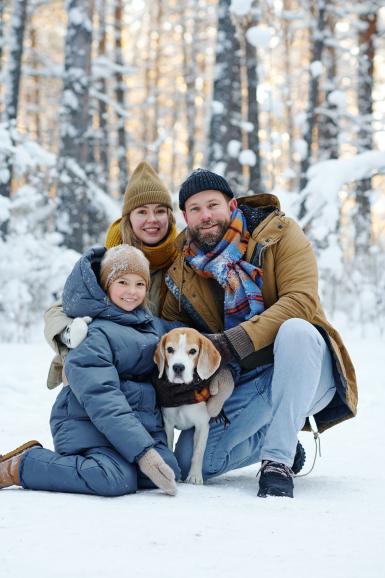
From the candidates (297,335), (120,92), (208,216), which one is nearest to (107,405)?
(297,335)

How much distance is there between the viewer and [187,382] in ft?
12.9

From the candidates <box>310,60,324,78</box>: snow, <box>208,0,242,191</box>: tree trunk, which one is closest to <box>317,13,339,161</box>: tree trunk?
<box>310,60,324,78</box>: snow

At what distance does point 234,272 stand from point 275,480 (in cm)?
111

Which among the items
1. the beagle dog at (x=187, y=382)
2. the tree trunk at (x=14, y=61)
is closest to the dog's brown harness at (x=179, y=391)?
the beagle dog at (x=187, y=382)

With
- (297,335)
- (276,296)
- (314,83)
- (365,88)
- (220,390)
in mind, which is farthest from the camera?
(365,88)

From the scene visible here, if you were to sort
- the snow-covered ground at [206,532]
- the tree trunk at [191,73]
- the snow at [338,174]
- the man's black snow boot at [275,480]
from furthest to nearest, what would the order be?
1. the tree trunk at [191,73]
2. the snow at [338,174]
3. the man's black snow boot at [275,480]
4. the snow-covered ground at [206,532]

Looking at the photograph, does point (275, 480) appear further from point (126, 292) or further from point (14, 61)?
point (14, 61)

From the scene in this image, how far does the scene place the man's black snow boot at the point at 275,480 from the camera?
361 centimetres

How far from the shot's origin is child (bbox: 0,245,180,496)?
352 centimetres

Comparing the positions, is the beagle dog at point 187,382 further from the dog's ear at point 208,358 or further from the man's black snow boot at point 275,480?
the man's black snow boot at point 275,480

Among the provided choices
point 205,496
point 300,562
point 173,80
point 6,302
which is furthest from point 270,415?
point 173,80

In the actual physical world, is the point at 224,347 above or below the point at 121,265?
below

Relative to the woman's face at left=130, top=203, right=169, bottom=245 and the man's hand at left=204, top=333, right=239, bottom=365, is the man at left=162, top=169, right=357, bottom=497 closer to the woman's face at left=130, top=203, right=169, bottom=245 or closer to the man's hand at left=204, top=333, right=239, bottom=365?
the man's hand at left=204, top=333, right=239, bottom=365

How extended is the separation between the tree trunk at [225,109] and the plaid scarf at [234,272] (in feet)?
26.0
